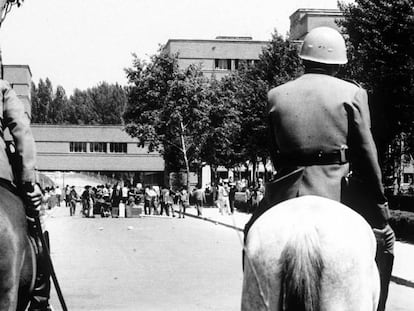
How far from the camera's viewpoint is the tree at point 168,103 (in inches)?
2098

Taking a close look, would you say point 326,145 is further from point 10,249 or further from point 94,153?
point 94,153

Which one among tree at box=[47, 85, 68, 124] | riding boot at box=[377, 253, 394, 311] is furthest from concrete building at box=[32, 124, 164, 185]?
riding boot at box=[377, 253, 394, 311]

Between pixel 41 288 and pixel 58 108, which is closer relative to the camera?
pixel 41 288

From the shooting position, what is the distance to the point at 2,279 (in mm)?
5645

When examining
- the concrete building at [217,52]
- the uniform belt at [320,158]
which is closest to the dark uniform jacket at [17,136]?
the uniform belt at [320,158]

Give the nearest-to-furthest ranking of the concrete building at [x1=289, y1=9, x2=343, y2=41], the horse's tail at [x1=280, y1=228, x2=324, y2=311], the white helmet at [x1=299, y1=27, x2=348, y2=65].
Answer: the horse's tail at [x1=280, y1=228, x2=324, y2=311] → the white helmet at [x1=299, y1=27, x2=348, y2=65] → the concrete building at [x1=289, y1=9, x2=343, y2=41]

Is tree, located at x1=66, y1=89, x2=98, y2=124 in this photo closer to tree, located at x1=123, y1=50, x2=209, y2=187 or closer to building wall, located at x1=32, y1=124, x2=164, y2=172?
building wall, located at x1=32, y1=124, x2=164, y2=172

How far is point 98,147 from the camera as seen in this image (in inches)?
3873

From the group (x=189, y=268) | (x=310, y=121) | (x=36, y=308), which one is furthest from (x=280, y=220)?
(x=189, y=268)

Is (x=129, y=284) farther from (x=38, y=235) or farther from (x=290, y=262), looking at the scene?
(x=290, y=262)

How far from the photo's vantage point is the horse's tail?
4.32m

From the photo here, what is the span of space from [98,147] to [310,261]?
95.0 metres

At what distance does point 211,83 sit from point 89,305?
4883 cm

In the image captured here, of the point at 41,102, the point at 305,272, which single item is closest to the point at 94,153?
the point at 41,102
